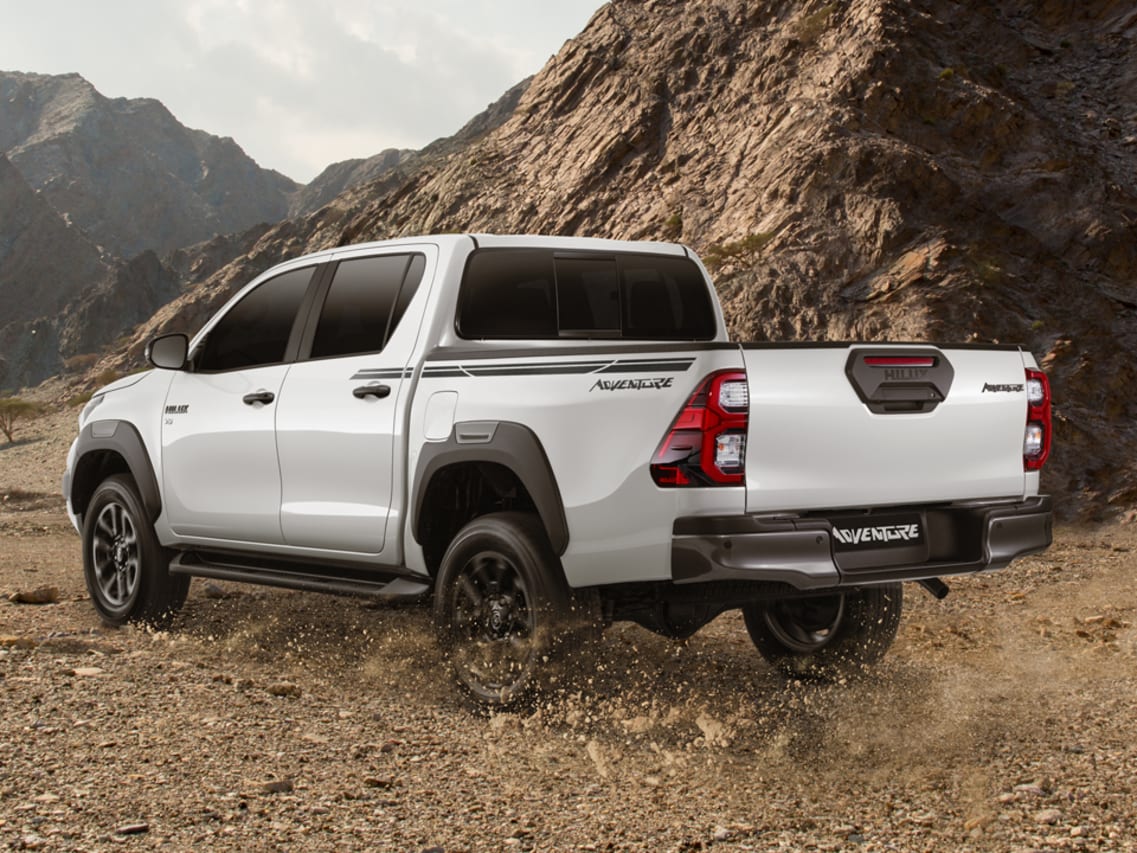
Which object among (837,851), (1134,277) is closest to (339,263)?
(837,851)

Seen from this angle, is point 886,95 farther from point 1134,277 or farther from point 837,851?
point 837,851

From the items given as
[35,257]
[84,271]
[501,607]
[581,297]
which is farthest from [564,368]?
[84,271]

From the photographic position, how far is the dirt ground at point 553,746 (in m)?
3.78

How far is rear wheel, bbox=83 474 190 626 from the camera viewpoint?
6.86 metres

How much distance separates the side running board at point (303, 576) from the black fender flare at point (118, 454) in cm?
41

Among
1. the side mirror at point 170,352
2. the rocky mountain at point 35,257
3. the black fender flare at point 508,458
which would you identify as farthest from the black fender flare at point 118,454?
the rocky mountain at point 35,257

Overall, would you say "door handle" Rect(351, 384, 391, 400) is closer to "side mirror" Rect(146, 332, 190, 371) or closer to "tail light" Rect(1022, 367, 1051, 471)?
"side mirror" Rect(146, 332, 190, 371)

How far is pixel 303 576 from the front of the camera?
5.81m

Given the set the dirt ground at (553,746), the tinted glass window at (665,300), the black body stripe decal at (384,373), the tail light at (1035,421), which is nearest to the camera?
the dirt ground at (553,746)

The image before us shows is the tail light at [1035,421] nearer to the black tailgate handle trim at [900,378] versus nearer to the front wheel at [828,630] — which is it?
the black tailgate handle trim at [900,378]

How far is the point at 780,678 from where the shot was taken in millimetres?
6117

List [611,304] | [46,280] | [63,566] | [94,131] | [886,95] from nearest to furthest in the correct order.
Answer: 1. [611,304]
2. [63,566]
3. [886,95]
4. [46,280]
5. [94,131]

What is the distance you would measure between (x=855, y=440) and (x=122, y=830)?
9.11 ft

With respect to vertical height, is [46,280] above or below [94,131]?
below
